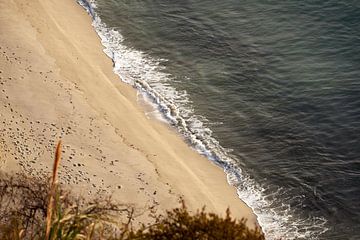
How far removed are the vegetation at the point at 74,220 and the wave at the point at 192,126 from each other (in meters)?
5.63

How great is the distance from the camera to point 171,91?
3391cm

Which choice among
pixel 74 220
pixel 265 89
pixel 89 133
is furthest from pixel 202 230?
pixel 265 89

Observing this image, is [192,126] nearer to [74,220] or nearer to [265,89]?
[265,89]

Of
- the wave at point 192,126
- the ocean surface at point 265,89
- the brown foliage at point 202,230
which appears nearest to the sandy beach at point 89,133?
the wave at point 192,126

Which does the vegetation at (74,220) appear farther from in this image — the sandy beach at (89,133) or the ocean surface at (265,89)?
the ocean surface at (265,89)

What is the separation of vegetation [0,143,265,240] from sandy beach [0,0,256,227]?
1328mm

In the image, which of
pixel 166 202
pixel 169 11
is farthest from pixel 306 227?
pixel 169 11

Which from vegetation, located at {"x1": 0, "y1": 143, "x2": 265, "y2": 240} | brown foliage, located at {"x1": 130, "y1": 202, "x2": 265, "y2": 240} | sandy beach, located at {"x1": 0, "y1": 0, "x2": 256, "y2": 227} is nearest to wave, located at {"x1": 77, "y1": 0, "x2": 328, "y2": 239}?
sandy beach, located at {"x1": 0, "y1": 0, "x2": 256, "y2": 227}

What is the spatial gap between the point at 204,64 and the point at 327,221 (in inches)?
521

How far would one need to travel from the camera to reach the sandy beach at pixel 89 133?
2517 cm

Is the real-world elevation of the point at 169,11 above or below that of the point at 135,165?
above

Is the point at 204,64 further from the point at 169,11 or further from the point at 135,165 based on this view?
the point at 135,165

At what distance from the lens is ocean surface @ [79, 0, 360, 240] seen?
27.4 meters

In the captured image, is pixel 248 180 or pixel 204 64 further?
pixel 204 64
